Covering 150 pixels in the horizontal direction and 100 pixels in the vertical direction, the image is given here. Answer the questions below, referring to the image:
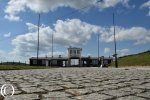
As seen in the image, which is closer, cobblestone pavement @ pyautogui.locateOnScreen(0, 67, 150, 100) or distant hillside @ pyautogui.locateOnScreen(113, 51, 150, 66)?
cobblestone pavement @ pyautogui.locateOnScreen(0, 67, 150, 100)

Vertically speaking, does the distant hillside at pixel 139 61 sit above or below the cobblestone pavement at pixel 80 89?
above

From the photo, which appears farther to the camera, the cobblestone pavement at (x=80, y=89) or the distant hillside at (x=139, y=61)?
the distant hillside at (x=139, y=61)

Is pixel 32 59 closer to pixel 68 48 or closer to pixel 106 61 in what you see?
pixel 68 48

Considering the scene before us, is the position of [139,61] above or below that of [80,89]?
above

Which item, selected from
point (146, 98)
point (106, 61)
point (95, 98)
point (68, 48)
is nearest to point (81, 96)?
point (95, 98)

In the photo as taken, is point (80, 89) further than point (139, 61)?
No

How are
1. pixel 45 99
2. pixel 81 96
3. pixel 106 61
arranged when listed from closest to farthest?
pixel 45 99
pixel 81 96
pixel 106 61

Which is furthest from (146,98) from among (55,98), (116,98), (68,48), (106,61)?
(106,61)

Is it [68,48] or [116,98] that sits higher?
[68,48]

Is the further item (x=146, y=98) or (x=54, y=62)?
(x=54, y=62)

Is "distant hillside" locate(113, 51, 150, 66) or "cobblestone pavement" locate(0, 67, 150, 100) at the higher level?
"distant hillside" locate(113, 51, 150, 66)

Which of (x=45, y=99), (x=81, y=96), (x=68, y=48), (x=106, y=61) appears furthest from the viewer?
(x=106, y=61)

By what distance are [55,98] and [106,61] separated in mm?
78098

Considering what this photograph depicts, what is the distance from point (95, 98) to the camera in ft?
15.3
